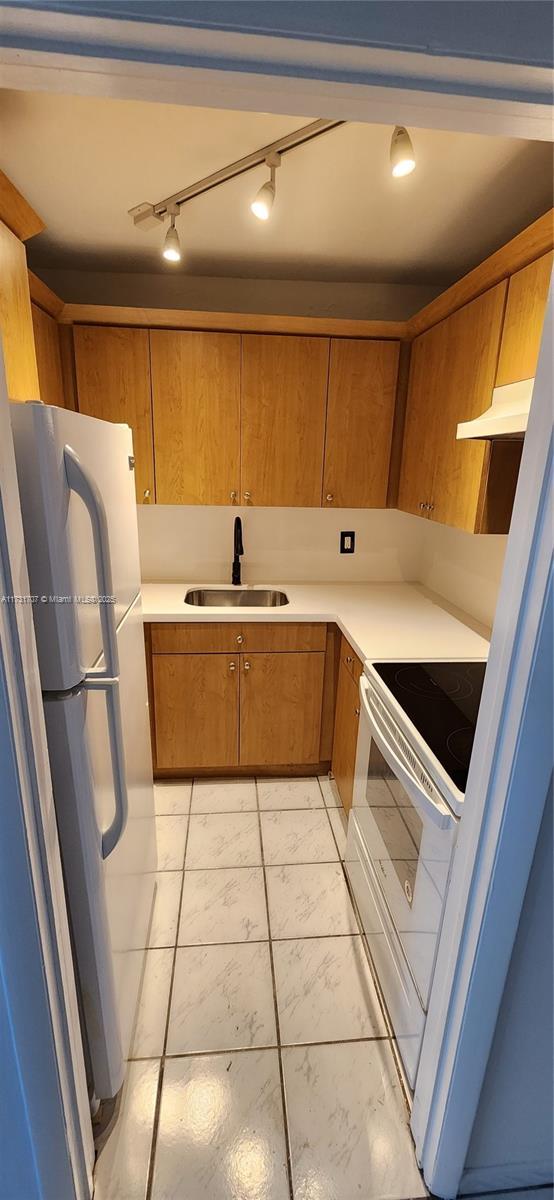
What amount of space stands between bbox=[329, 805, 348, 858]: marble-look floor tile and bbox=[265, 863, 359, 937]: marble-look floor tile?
113 millimetres

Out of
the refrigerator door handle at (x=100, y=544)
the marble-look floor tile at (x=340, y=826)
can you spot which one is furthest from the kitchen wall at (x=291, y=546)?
the refrigerator door handle at (x=100, y=544)

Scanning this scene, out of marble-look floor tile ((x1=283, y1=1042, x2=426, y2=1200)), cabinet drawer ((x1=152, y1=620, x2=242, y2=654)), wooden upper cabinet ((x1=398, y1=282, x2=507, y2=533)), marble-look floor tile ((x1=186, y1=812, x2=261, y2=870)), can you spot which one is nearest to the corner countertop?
cabinet drawer ((x1=152, y1=620, x2=242, y2=654))

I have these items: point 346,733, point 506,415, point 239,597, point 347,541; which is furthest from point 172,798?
point 506,415

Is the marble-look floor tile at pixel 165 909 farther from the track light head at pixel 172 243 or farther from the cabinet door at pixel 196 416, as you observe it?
the track light head at pixel 172 243

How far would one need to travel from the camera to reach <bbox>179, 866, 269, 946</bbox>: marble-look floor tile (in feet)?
5.72

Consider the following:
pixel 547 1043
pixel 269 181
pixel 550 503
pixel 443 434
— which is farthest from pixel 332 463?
pixel 547 1043

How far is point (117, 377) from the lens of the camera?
7.50ft

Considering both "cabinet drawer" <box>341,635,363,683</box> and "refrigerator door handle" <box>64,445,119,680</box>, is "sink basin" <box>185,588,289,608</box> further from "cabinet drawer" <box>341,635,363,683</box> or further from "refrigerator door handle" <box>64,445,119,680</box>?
"refrigerator door handle" <box>64,445,119,680</box>

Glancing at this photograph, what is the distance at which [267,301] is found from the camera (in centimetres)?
249

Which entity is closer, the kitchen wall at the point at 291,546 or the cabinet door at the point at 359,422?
the cabinet door at the point at 359,422

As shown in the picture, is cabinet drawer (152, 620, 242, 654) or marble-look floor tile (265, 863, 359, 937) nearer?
marble-look floor tile (265, 863, 359, 937)

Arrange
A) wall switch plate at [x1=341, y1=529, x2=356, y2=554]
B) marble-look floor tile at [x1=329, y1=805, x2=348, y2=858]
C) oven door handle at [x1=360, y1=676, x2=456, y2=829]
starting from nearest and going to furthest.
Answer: oven door handle at [x1=360, y1=676, x2=456, y2=829] → marble-look floor tile at [x1=329, y1=805, x2=348, y2=858] → wall switch plate at [x1=341, y1=529, x2=356, y2=554]

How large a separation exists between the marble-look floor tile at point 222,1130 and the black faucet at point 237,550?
1.90 metres

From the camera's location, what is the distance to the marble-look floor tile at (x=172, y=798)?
92.2 inches
